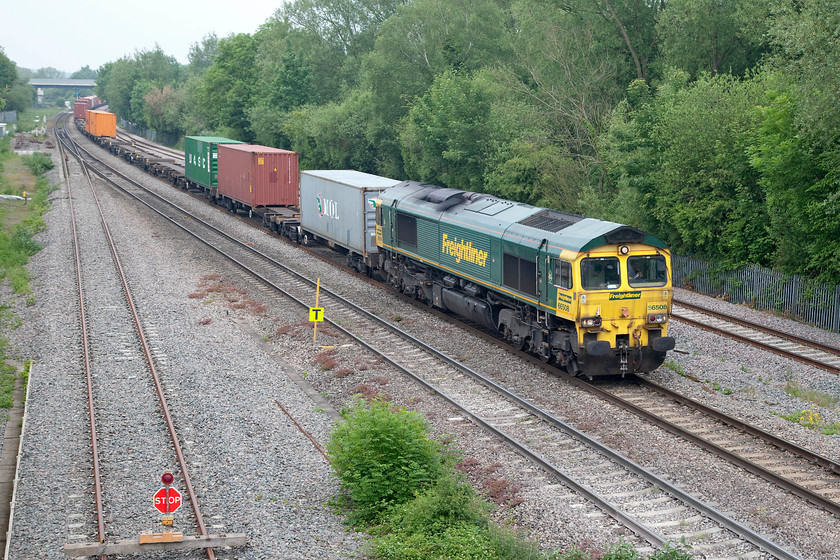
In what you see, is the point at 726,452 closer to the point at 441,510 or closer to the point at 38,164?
the point at 441,510

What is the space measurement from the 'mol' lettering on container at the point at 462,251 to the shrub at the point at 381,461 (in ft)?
26.8

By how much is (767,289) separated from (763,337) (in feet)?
13.4

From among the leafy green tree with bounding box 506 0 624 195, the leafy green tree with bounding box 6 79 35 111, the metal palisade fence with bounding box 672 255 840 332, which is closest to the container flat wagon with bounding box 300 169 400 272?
the leafy green tree with bounding box 506 0 624 195

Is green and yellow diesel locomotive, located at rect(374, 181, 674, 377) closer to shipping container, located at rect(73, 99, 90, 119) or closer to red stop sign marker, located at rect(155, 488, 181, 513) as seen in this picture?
red stop sign marker, located at rect(155, 488, 181, 513)

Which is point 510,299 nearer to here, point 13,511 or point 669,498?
point 669,498

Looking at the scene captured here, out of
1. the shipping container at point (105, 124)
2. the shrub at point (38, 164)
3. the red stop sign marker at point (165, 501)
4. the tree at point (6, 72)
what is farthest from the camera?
the tree at point (6, 72)

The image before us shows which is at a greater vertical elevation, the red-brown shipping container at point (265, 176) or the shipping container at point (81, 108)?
the shipping container at point (81, 108)

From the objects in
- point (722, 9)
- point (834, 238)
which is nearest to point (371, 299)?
point (834, 238)

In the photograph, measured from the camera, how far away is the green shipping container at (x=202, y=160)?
49.4 meters

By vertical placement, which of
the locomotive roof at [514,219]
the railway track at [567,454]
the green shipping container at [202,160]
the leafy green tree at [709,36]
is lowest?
the railway track at [567,454]

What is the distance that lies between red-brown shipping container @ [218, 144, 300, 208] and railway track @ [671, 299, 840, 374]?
72.9ft

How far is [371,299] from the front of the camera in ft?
88.6

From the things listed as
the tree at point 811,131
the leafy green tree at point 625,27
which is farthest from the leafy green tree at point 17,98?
the tree at point 811,131

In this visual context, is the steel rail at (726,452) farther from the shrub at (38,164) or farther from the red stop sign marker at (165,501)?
the shrub at (38,164)
